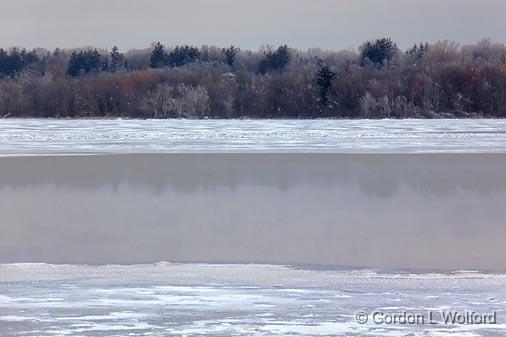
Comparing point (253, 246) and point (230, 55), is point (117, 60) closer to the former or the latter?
point (230, 55)

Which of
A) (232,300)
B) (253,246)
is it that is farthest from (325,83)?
(232,300)

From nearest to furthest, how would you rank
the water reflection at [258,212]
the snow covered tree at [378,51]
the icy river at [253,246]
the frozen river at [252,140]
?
the icy river at [253,246]
the water reflection at [258,212]
the frozen river at [252,140]
the snow covered tree at [378,51]

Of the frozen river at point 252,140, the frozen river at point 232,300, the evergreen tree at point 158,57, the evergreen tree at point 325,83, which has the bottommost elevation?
the frozen river at point 232,300

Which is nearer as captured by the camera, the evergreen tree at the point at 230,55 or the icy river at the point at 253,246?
the icy river at the point at 253,246

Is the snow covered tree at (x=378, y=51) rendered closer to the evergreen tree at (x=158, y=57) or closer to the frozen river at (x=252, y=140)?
the evergreen tree at (x=158, y=57)

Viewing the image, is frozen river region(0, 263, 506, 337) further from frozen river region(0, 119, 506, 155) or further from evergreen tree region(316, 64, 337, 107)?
evergreen tree region(316, 64, 337, 107)

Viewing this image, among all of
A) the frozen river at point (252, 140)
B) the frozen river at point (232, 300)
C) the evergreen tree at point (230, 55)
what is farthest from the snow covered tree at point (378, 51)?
the frozen river at point (232, 300)

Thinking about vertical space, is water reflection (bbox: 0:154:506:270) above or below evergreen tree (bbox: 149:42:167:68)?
below

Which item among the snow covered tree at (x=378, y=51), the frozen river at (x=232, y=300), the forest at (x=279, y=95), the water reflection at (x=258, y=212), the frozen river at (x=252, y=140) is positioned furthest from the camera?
the snow covered tree at (x=378, y=51)

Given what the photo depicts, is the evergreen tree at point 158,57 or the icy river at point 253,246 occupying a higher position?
the evergreen tree at point 158,57

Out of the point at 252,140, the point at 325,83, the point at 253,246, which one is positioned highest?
the point at 325,83

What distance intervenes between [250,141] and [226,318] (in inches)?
740

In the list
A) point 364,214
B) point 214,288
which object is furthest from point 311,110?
point 214,288

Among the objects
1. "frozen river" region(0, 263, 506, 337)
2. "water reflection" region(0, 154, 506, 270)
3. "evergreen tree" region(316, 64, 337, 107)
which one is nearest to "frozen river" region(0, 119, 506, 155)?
"water reflection" region(0, 154, 506, 270)
